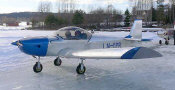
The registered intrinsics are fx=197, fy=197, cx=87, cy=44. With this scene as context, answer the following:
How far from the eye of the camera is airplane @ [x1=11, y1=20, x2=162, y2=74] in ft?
19.2

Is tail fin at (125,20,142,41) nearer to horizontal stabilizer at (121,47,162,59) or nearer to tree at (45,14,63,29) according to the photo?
horizontal stabilizer at (121,47,162,59)

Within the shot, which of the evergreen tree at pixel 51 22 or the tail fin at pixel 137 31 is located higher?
the evergreen tree at pixel 51 22

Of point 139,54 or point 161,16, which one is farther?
point 161,16

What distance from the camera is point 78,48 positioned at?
22.1 ft

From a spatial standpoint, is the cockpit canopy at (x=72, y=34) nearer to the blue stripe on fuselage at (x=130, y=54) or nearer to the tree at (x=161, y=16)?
the blue stripe on fuselage at (x=130, y=54)

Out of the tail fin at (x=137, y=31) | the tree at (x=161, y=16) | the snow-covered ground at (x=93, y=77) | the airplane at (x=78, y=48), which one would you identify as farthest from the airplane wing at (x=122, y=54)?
the tree at (x=161, y=16)

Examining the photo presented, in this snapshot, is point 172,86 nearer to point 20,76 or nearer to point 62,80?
point 62,80

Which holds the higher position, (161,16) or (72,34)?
(161,16)

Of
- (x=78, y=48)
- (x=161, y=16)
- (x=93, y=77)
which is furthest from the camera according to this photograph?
(x=161, y=16)

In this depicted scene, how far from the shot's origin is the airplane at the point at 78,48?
19.2 feet

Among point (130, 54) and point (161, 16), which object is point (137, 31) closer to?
point (130, 54)

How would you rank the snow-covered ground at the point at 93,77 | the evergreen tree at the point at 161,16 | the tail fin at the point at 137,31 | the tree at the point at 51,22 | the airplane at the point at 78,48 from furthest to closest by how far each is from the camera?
the evergreen tree at the point at 161,16 < the tree at the point at 51,22 < the tail fin at the point at 137,31 < the airplane at the point at 78,48 < the snow-covered ground at the point at 93,77

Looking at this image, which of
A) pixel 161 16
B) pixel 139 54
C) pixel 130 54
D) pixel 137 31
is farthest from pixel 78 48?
pixel 161 16

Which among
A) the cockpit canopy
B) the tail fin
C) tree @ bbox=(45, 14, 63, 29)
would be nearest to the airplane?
the cockpit canopy
